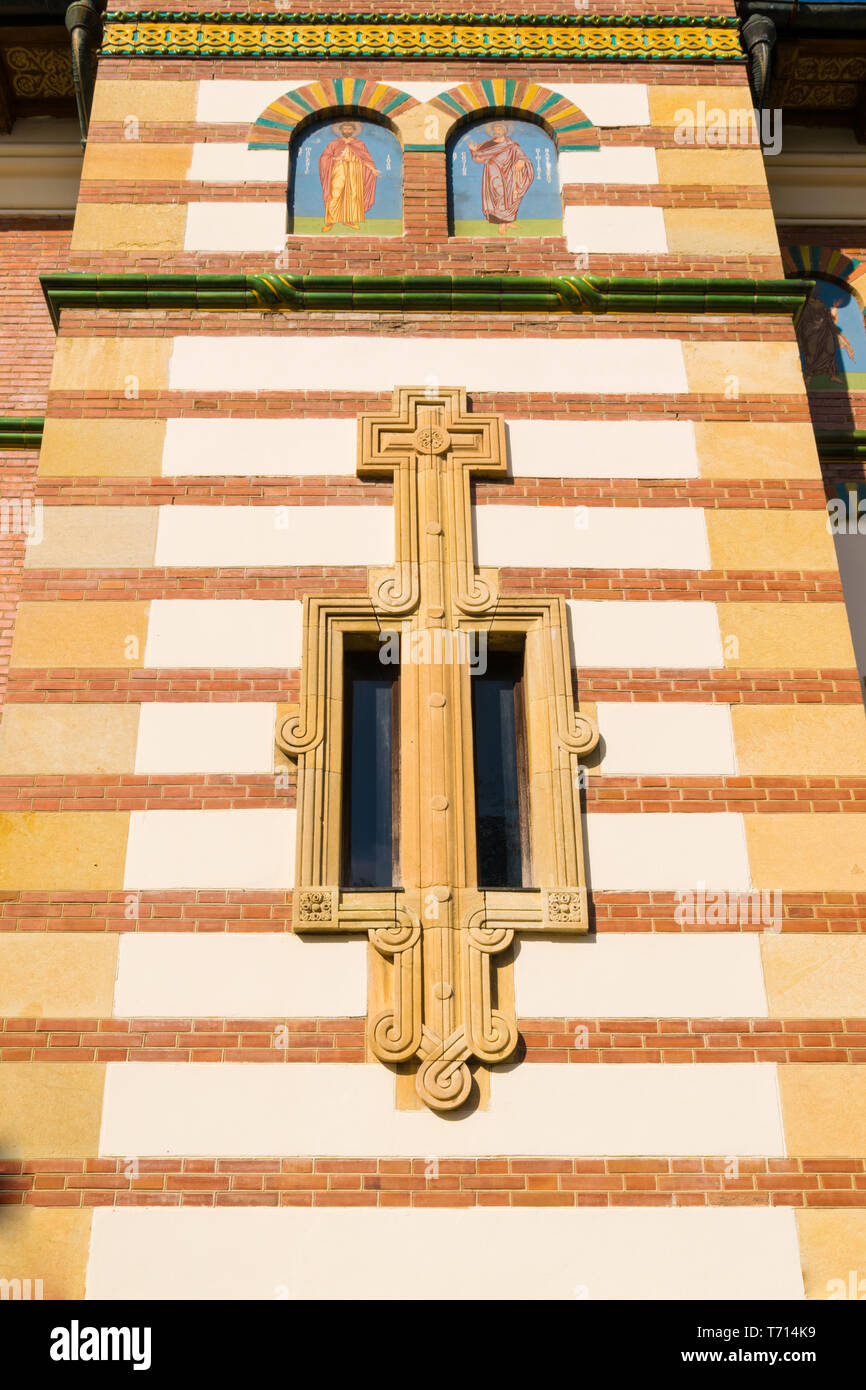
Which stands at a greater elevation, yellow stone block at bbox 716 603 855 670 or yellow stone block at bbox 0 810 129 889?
yellow stone block at bbox 716 603 855 670

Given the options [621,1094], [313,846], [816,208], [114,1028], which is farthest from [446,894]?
[816,208]

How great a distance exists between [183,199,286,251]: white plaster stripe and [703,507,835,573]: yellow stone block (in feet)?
11.4

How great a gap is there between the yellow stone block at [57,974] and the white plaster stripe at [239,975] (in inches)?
3.1

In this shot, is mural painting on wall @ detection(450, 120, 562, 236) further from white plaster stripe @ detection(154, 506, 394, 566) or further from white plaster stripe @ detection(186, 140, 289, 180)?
white plaster stripe @ detection(154, 506, 394, 566)

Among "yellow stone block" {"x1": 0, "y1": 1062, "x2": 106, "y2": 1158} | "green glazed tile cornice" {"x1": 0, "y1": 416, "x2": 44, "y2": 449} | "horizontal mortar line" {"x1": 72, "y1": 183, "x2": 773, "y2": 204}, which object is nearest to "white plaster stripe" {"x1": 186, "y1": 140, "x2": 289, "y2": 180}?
"horizontal mortar line" {"x1": 72, "y1": 183, "x2": 773, "y2": 204}

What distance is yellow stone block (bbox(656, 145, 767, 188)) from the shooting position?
9359 millimetres

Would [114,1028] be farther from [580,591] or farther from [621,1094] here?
[580,591]

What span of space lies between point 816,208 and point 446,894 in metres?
7.21

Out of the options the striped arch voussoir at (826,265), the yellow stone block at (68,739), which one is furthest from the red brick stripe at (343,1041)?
the striped arch voussoir at (826,265)

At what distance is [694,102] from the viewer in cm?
970

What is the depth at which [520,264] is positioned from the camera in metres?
8.99

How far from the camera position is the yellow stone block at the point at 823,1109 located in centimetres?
652

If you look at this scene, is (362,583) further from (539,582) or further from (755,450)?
(755,450)

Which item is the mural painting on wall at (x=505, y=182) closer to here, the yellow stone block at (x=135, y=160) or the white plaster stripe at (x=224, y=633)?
the yellow stone block at (x=135, y=160)
